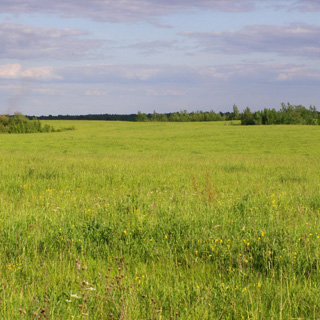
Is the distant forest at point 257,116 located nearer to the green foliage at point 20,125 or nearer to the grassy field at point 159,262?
the green foliage at point 20,125

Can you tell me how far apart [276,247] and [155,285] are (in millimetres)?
1663

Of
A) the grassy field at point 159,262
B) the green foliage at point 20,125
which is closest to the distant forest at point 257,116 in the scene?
the green foliage at point 20,125

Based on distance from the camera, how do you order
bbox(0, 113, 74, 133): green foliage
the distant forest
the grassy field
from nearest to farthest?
the grassy field < bbox(0, 113, 74, 133): green foliage < the distant forest

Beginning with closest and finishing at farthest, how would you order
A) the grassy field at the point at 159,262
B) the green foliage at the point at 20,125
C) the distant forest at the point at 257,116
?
the grassy field at the point at 159,262
the green foliage at the point at 20,125
the distant forest at the point at 257,116

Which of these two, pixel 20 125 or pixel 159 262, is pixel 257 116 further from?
pixel 159 262

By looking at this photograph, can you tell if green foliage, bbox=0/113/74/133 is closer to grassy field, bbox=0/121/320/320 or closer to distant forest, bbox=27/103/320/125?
distant forest, bbox=27/103/320/125

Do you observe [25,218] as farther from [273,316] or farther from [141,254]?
[273,316]

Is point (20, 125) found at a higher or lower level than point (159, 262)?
higher

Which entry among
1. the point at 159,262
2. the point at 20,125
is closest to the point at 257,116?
the point at 20,125

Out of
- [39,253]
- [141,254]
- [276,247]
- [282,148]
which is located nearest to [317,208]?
[276,247]

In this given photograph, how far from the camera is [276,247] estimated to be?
4492mm

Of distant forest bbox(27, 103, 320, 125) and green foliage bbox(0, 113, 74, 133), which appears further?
distant forest bbox(27, 103, 320, 125)

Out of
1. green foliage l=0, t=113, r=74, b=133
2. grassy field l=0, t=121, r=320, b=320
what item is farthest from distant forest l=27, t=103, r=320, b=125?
grassy field l=0, t=121, r=320, b=320

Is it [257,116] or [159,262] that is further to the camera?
[257,116]
